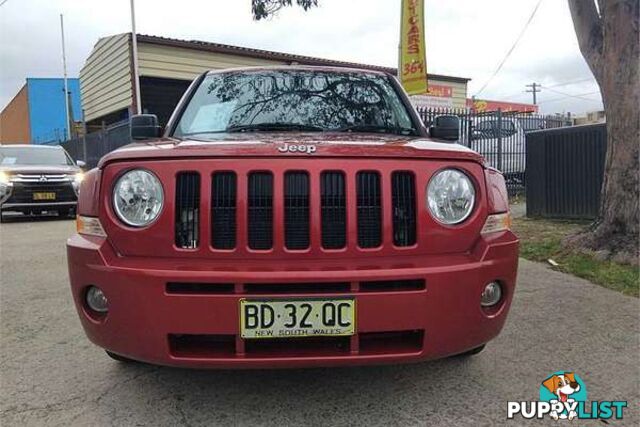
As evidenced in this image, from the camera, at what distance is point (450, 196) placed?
243 centimetres

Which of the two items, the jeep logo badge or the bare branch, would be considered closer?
the jeep logo badge

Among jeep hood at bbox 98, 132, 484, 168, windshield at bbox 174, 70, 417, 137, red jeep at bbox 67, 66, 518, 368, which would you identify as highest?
windshield at bbox 174, 70, 417, 137

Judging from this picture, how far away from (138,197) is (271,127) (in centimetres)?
112

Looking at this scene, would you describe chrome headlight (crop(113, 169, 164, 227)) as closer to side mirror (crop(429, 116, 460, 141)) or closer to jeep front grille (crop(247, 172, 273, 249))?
jeep front grille (crop(247, 172, 273, 249))

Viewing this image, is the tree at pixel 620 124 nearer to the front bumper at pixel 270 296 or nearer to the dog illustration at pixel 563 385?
the dog illustration at pixel 563 385

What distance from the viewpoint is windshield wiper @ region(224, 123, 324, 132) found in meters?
3.24

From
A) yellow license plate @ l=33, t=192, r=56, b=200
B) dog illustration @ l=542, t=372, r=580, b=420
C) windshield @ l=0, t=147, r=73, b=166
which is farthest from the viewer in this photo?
windshield @ l=0, t=147, r=73, b=166

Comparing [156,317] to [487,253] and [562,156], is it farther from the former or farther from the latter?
[562,156]

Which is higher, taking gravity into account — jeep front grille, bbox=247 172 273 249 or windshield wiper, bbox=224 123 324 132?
windshield wiper, bbox=224 123 324 132

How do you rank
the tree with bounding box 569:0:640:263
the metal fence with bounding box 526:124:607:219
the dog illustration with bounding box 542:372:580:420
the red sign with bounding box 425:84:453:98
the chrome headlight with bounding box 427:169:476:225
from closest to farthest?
the chrome headlight with bounding box 427:169:476:225, the dog illustration with bounding box 542:372:580:420, the tree with bounding box 569:0:640:263, the metal fence with bounding box 526:124:607:219, the red sign with bounding box 425:84:453:98

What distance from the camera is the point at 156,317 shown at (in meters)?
2.22

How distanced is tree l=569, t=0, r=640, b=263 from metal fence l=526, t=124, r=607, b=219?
268cm

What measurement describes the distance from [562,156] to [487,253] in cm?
753

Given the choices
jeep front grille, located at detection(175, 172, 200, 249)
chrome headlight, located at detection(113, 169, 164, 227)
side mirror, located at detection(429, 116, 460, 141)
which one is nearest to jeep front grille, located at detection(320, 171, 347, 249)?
jeep front grille, located at detection(175, 172, 200, 249)
